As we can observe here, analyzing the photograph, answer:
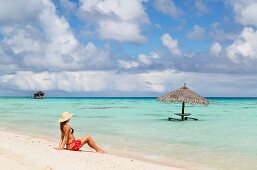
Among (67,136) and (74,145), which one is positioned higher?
(67,136)

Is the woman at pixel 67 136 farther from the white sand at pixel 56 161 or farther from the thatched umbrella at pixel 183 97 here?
the thatched umbrella at pixel 183 97

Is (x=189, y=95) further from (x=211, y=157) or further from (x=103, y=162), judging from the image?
(x=103, y=162)

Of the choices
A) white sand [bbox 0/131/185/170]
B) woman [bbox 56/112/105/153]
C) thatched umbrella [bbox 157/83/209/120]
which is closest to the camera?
white sand [bbox 0/131/185/170]

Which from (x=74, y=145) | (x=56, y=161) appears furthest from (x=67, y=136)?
(x=56, y=161)

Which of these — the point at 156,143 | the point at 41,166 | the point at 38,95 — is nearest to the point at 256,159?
the point at 156,143

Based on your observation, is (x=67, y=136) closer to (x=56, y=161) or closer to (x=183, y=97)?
(x=56, y=161)

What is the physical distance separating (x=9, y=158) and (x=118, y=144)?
19.6 ft

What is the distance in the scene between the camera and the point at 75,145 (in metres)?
9.02

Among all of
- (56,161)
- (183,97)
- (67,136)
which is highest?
(183,97)

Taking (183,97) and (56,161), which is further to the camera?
(183,97)

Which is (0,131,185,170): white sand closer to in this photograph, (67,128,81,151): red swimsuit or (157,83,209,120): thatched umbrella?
(67,128,81,151): red swimsuit

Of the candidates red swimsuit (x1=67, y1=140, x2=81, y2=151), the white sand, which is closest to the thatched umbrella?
red swimsuit (x1=67, y1=140, x2=81, y2=151)

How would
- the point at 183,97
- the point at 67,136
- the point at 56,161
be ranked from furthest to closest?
1. the point at 183,97
2. the point at 67,136
3. the point at 56,161

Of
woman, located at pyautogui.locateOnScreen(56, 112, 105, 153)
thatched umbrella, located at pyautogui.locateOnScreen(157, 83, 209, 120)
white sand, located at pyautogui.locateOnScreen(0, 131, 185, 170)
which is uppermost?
thatched umbrella, located at pyautogui.locateOnScreen(157, 83, 209, 120)
